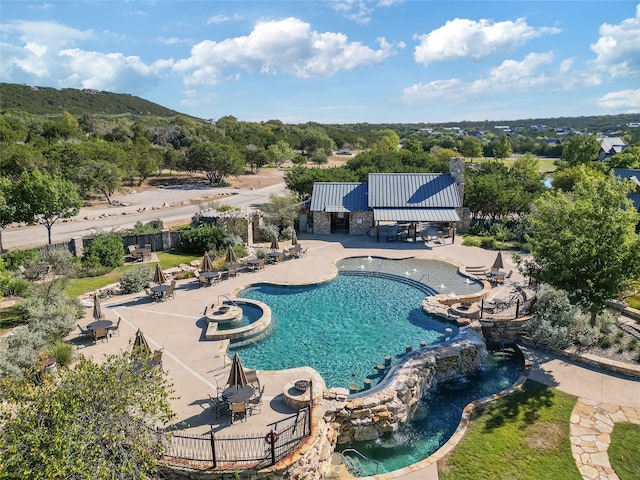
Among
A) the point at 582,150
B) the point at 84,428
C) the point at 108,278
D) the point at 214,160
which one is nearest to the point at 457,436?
the point at 84,428

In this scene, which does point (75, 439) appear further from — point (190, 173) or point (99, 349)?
point (190, 173)

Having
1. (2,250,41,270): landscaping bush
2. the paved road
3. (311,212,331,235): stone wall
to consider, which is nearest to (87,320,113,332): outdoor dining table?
(2,250,41,270): landscaping bush

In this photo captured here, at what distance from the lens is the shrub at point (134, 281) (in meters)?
23.3

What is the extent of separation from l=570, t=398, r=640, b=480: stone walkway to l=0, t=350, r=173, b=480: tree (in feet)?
37.2

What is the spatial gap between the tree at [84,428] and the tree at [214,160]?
58550 mm

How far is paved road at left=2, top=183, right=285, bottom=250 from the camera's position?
34.5m

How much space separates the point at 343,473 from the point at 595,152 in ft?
277

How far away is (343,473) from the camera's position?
11812 mm

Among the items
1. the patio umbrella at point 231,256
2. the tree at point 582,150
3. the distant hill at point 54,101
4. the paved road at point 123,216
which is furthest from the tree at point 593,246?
the distant hill at point 54,101

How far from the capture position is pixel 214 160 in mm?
65625

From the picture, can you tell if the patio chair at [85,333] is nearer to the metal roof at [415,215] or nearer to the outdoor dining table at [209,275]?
the outdoor dining table at [209,275]

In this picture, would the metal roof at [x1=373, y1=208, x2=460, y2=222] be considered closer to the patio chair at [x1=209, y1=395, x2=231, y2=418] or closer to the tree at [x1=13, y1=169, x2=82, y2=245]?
the patio chair at [x1=209, y1=395, x2=231, y2=418]

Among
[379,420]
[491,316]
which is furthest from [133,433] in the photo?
[491,316]

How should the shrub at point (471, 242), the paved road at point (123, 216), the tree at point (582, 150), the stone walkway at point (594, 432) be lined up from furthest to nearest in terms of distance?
1. the tree at point (582, 150)
2. the paved road at point (123, 216)
3. the shrub at point (471, 242)
4. the stone walkway at point (594, 432)
